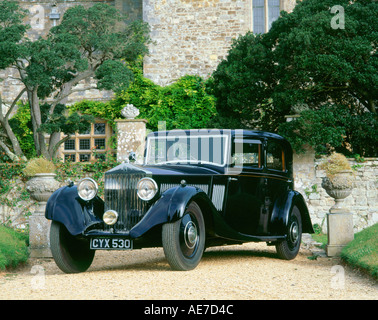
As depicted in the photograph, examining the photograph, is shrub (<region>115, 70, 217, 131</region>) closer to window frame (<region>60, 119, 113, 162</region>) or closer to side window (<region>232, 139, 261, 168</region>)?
window frame (<region>60, 119, 113, 162</region>)

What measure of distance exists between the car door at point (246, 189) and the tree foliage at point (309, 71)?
5.16 m

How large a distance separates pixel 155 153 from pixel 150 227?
179cm

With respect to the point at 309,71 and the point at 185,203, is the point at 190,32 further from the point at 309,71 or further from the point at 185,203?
the point at 185,203

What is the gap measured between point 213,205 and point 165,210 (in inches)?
29.6

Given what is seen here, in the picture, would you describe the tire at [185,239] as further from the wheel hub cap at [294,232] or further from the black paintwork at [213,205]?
the wheel hub cap at [294,232]

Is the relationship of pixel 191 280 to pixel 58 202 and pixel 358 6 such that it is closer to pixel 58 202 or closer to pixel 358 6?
pixel 58 202

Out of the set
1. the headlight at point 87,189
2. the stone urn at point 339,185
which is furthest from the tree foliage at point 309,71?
the headlight at point 87,189

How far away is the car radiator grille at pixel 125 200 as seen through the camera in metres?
6.02

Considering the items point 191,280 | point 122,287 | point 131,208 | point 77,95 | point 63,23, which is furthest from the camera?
point 77,95

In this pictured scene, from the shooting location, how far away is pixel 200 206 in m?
6.22

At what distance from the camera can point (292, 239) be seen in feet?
25.8
